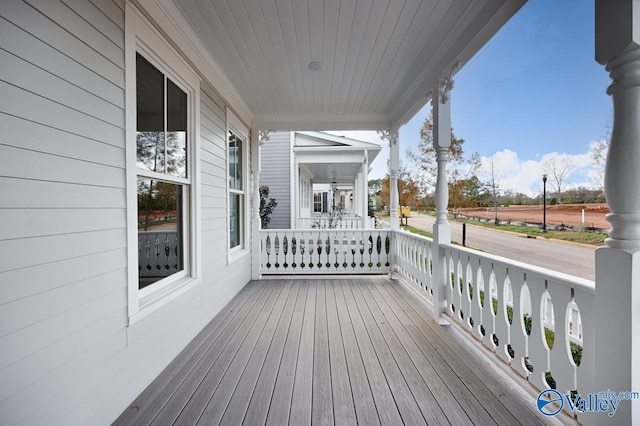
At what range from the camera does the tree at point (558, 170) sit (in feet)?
6.24

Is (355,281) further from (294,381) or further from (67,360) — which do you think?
(67,360)

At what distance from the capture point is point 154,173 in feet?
6.91

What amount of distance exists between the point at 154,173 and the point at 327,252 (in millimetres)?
3490

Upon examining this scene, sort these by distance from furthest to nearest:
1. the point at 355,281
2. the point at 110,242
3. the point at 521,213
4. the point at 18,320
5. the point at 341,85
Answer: the point at 355,281
the point at 341,85
the point at 521,213
the point at 110,242
the point at 18,320

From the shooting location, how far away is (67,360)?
1.33 metres

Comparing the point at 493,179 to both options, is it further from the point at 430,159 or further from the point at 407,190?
the point at 407,190

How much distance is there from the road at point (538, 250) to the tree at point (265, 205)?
5.51 m

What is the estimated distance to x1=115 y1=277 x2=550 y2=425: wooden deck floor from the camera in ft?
5.44

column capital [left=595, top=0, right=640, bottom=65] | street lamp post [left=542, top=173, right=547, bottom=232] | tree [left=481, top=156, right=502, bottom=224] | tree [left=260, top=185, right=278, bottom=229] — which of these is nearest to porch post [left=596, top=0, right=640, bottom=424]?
column capital [left=595, top=0, right=640, bottom=65]

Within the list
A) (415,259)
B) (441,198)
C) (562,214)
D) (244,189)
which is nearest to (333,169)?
(244,189)

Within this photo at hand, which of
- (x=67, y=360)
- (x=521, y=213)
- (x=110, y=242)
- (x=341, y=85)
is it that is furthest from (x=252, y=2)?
(x=521, y=213)

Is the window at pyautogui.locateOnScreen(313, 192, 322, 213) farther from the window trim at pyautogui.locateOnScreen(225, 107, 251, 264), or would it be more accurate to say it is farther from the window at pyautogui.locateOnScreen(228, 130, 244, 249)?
the window at pyautogui.locateOnScreen(228, 130, 244, 249)

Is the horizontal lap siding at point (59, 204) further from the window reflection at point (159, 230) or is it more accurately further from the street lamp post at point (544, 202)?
the street lamp post at point (544, 202)

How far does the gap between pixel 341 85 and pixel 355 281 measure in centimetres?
296
